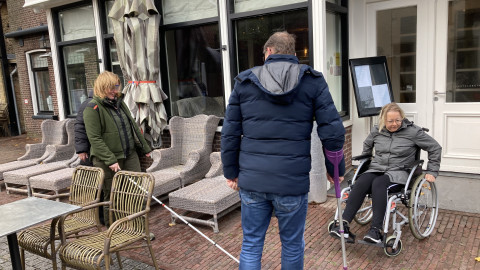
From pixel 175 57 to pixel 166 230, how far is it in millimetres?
3233

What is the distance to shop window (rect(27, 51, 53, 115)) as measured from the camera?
452 inches

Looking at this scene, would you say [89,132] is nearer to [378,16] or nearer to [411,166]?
[411,166]

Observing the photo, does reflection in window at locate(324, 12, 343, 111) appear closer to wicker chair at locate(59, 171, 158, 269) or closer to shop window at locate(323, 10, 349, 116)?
shop window at locate(323, 10, 349, 116)

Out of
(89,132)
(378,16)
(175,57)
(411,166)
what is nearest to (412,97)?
(378,16)

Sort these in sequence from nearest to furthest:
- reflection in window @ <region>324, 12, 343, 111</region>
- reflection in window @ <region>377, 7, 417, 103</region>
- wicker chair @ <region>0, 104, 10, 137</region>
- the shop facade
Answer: the shop facade
reflection in window @ <region>324, 12, 343, 111</region>
reflection in window @ <region>377, 7, 417, 103</region>
wicker chair @ <region>0, 104, 10, 137</region>

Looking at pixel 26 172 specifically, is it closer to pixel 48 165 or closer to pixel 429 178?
pixel 48 165

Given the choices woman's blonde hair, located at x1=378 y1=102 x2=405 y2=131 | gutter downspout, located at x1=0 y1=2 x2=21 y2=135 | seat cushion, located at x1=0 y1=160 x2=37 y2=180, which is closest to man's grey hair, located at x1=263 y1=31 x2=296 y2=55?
woman's blonde hair, located at x1=378 y1=102 x2=405 y2=131

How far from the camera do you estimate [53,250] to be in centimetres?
305

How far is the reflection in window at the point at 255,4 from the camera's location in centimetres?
511

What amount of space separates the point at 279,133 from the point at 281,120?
8 cm

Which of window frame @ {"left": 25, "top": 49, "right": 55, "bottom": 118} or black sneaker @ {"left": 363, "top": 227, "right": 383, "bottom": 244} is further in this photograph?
window frame @ {"left": 25, "top": 49, "right": 55, "bottom": 118}

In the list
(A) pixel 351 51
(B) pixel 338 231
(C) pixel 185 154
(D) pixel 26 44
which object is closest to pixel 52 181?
(C) pixel 185 154

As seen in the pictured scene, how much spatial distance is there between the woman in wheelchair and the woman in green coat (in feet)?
7.28

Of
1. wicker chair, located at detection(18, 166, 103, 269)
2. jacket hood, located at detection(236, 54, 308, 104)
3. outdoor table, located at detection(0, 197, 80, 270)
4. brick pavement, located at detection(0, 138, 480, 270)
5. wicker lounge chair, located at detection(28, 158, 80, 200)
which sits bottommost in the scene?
brick pavement, located at detection(0, 138, 480, 270)
